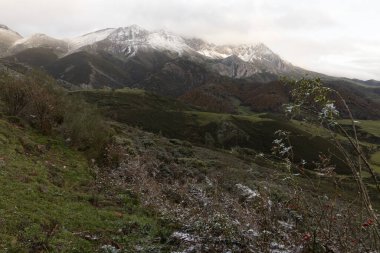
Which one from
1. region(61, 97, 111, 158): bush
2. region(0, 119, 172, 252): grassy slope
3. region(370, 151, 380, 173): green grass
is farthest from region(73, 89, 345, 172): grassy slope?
region(0, 119, 172, 252): grassy slope

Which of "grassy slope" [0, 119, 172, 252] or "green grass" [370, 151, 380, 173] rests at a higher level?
"grassy slope" [0, 119, 172, 252]

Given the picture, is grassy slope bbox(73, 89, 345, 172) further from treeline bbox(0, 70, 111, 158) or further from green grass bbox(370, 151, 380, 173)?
treeline bbox(0, 70, 111, 158)

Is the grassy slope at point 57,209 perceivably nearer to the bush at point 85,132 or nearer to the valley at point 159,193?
the valley at point 159,193

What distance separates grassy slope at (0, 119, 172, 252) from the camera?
15.2 m

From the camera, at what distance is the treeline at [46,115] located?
127 ft

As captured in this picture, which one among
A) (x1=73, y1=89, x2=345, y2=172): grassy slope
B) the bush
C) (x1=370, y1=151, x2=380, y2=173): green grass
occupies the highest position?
the bush

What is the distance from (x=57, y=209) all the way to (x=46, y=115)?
23359mm

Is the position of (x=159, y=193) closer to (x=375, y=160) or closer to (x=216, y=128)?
(x=216, y=128)

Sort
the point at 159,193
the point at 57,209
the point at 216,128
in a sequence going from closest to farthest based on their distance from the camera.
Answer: the point at 57,209, the point at 159,193, the point at 216,128

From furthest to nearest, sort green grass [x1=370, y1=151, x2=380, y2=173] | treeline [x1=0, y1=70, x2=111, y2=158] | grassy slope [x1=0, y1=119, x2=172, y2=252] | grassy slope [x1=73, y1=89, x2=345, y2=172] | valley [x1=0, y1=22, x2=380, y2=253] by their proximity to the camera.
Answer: grassy slope [x1=73, y1=89, x2=345, y2=172] → green grass [x1=370, y1=151, x2=380, y2=173] → treeline [x1=0, y1=70, x2=111, y2=158] → grassy slope [x1=0, y1=119, x2=172, y2=252] → valley [x1=0, y1=22, x2=380, y2=253]

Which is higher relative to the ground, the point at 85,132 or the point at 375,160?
the point at 85,132

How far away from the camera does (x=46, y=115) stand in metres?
40.3

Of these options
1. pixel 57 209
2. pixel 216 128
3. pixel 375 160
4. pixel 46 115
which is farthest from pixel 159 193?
pixel 375 160

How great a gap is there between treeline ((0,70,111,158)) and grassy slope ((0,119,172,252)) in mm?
8726
